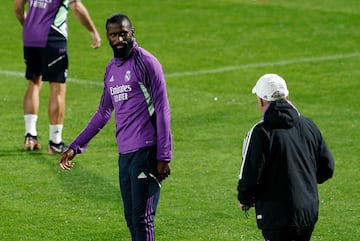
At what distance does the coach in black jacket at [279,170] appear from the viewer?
7.50 meters

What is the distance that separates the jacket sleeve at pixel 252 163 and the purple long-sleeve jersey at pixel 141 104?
1.15 meters

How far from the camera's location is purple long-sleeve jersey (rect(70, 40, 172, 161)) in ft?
28.1

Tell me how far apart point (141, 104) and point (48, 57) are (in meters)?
4.98

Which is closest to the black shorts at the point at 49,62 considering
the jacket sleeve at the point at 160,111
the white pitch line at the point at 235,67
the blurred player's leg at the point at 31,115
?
the blurred player's leg at the point at 31,115

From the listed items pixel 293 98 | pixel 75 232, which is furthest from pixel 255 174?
pixel 293 98

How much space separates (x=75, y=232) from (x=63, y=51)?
362 cm

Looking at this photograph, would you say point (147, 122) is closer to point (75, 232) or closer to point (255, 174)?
point (255, 174)

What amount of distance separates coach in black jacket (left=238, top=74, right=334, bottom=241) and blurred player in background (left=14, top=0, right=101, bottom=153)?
20.2 ft

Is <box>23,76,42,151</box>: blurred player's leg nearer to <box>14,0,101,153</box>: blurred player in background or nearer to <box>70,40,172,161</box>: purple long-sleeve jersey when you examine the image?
<box>14,0,101,153</box>: blurred player in background

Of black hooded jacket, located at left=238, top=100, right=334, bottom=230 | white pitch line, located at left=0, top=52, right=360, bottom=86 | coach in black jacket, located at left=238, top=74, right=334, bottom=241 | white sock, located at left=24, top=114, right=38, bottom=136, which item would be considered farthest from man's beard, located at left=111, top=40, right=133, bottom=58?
white pitch line, located at left=0, top=52, right=360, bottom=86

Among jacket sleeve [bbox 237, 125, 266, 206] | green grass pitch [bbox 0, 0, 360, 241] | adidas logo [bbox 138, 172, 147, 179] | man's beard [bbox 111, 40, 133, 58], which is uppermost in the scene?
man's beard [bbox 111, 40, 133, 58]

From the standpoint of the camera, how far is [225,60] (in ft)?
63.1

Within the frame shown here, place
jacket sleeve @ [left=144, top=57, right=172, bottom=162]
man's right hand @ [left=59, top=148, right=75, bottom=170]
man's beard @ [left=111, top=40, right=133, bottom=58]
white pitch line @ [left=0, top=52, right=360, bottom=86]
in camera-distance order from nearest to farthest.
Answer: jacket sleeve @ [left=144, top=57, right=172, bottom=162] → man's beard @ [left=111, top=40, right=133, bottom=58] → man's right hand @ [left=59, top=148, right=75, bottom=170] → white pitch line @ [left=0, top=52, right=360, bottom=86]

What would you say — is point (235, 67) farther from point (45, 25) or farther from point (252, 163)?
point (252, 163)
